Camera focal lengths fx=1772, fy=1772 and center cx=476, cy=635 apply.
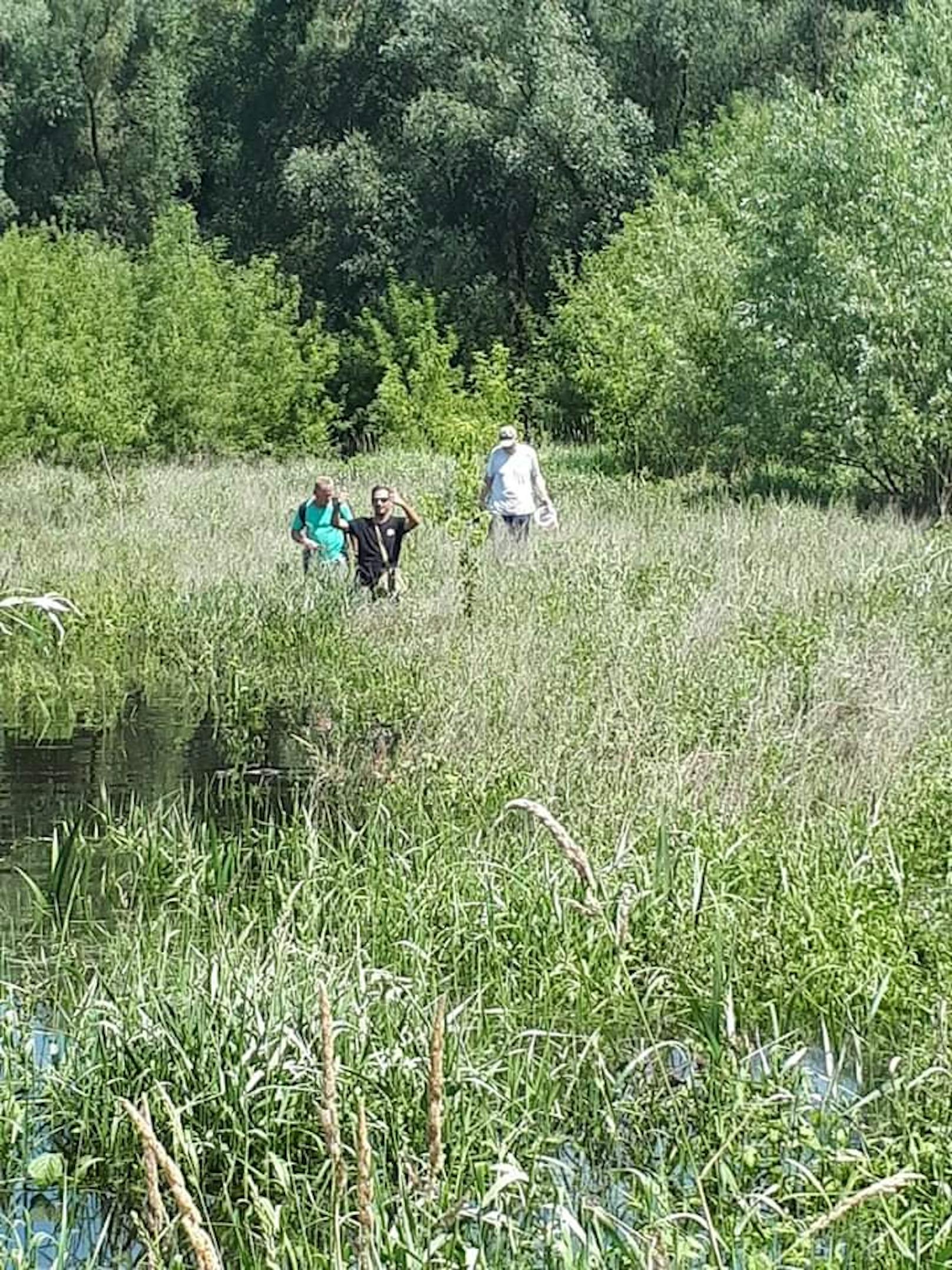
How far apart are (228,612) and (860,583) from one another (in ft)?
16.8

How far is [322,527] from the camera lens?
14711mm

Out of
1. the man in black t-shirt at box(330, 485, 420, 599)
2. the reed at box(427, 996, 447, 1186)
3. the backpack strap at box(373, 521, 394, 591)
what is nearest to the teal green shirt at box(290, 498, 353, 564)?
the man in black t-shirt at box(330, 485, 420, 599)

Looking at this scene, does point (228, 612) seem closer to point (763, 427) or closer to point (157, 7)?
point (763, 427)

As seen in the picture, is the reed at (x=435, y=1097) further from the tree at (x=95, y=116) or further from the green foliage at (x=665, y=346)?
the tree at (x=95, y=116)

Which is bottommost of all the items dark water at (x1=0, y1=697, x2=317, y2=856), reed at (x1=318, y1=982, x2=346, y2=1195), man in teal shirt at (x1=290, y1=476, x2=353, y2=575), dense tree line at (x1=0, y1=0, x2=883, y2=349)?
dark water at (x1=0, y1=697, x2=317, y2=856)

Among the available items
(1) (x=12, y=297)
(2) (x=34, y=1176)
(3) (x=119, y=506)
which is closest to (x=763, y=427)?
(3) (x=119, y=506)

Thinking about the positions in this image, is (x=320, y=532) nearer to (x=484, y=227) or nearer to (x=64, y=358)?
(x=64, y=358)

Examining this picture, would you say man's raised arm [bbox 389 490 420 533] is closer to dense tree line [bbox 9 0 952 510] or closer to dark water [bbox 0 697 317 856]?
dark water [bbox 0 697 317 856]

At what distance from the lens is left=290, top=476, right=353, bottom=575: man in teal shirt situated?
14492mm

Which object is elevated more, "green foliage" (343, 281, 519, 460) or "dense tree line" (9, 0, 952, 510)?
"dense tree line" (9, 0, 952, 510)

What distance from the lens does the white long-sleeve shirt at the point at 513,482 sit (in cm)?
1544

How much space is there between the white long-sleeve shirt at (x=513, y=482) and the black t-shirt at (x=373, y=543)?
1.79 meters

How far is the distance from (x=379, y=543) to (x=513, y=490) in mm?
2100

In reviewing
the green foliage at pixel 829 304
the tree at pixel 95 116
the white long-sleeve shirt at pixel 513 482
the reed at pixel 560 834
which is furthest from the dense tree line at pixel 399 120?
the reed at pixel 560 834
